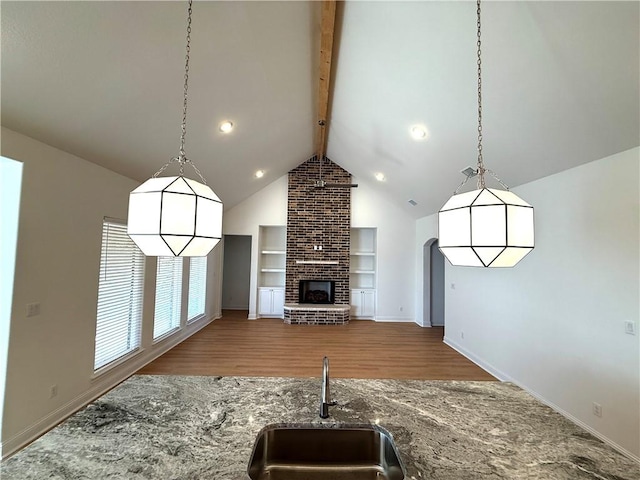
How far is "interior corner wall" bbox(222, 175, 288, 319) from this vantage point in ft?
22.4

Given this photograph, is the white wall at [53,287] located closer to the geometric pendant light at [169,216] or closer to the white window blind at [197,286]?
Answer: the geometric pendant light at [169,216]

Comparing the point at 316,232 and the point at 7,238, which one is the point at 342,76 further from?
the point at 316,232

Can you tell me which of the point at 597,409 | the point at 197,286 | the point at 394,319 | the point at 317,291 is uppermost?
the point at 197,286

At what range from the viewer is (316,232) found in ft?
22.6

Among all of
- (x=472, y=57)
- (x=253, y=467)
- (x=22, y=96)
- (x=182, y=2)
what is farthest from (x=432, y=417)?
(x=22, y=96)

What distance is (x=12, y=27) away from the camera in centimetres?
162

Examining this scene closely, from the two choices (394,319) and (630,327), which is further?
(394,319)

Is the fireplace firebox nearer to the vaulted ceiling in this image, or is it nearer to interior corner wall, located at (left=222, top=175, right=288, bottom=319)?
interior corner wall, located at (left=222, top=175, right=288, bottom=319)

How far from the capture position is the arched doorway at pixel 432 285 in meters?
6.46

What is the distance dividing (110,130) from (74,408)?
2.70m

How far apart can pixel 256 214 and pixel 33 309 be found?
4.79 meters

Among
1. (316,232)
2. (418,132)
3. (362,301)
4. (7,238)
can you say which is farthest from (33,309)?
(362,301)

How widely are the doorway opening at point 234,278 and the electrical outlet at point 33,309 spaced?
5376 mm

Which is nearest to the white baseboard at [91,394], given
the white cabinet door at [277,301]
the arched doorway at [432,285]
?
the white cabinet door at [277,301]
